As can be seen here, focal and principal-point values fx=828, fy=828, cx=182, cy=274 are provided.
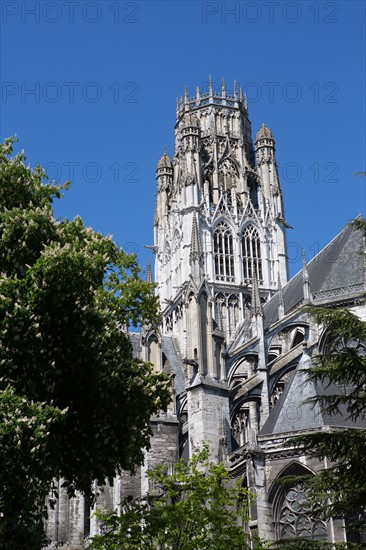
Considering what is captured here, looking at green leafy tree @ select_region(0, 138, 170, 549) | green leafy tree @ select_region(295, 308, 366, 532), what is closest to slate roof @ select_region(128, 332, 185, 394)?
green leafy tree @ select_region(0, 138, 170, 549)

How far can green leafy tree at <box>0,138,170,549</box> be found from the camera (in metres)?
14.0

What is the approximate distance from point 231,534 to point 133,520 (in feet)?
7.26

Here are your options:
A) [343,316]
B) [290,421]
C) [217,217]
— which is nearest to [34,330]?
[343,316]

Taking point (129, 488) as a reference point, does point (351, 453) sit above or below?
below

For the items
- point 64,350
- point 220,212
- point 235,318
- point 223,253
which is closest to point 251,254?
point 223,253

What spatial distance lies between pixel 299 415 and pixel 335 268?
1198 centimetres

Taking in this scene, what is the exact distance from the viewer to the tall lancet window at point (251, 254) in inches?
2009

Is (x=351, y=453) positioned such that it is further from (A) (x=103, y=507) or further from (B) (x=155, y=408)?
(A) (x=103, y=507)

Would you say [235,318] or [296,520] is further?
[235,318]

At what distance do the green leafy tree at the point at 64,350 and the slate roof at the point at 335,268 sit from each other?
19.0m

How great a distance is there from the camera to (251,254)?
5175cm

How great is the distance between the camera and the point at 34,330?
1403 centimetres

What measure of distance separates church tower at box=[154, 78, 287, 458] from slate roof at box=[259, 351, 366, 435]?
18.0 meters

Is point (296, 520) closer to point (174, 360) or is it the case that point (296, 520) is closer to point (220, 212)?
point (174, 360)
